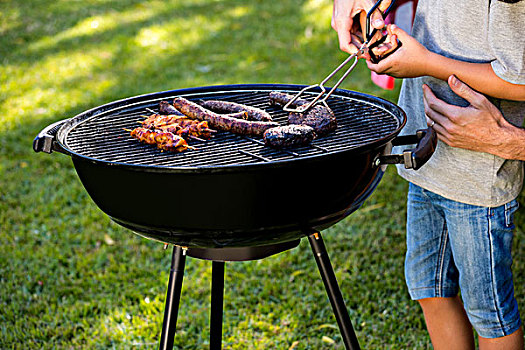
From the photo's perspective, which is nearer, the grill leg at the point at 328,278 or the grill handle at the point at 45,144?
the grill handle at the point at 45,144

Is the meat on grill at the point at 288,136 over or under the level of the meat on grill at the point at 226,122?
over

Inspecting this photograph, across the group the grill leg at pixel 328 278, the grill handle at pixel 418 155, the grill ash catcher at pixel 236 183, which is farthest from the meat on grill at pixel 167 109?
the grill handle at pixel 418 155

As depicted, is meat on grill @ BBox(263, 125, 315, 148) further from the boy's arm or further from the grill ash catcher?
the boy's arm

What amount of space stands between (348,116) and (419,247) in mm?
580

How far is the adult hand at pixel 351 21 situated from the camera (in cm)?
202

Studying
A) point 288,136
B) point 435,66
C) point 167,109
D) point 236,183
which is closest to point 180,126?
point 167,109

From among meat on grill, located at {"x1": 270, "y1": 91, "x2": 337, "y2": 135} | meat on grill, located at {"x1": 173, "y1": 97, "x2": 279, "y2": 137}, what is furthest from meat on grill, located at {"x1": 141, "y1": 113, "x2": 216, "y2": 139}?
meat on grill, located at {"x1": 270, "y1": 91, "x2": 337, "y2": 135}

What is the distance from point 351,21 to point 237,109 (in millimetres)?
497

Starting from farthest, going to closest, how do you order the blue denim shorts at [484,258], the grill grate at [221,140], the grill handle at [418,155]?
the blue denim shorts at [484,258] < the grill grate at [221,140] < the grill handle at [418,155]

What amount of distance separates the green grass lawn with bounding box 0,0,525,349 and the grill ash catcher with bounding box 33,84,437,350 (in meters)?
1.18

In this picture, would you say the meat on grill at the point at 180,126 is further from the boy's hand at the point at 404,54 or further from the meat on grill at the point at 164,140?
the boy's hand at the point at 404,54

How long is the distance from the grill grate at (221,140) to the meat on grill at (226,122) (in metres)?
0.03

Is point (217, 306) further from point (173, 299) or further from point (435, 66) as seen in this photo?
point (435, 66)

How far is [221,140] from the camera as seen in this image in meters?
1.88
